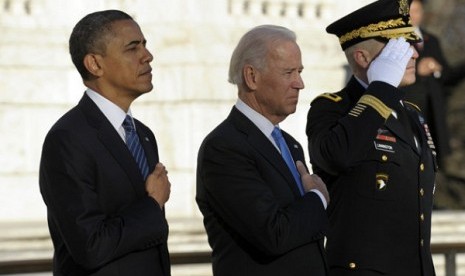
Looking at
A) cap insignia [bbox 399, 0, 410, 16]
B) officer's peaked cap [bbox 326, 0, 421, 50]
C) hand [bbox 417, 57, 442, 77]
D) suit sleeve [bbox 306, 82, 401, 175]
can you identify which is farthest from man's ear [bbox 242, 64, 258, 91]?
hand [bbox 417, 57, 442, 77]

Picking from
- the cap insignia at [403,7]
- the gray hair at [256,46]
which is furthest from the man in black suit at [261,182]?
the cap insignia at [403,7]

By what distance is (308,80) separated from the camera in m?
9.54

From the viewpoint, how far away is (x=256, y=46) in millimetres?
4566

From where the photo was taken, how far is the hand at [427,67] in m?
9.41

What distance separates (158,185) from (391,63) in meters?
0.90

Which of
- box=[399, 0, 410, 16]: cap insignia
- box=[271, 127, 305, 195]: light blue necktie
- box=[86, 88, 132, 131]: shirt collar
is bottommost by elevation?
box=[271, 127, 305, 195]: light blue necktie

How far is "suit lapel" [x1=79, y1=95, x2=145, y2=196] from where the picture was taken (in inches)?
165

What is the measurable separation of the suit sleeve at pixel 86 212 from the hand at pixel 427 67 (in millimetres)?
5426

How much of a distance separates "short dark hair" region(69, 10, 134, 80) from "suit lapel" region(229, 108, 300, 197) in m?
0.54

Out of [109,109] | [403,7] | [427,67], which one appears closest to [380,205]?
[403,7]

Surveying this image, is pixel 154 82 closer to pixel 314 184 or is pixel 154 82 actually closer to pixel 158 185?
pixel 314 184

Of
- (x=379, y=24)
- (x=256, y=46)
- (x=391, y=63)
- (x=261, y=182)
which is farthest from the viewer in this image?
(x=379, y=24)

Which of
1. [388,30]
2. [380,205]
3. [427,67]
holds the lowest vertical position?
[427,67]

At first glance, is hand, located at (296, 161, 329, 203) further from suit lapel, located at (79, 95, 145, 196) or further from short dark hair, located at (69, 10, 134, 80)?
short dark hair, located at (69, 10, 134, 80)
